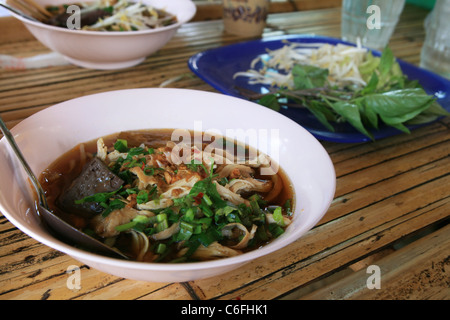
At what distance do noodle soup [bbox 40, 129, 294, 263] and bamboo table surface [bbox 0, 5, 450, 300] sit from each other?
0.31 feet

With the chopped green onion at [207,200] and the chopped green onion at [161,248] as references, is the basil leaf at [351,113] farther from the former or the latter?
the chopped green onion at [161,248]

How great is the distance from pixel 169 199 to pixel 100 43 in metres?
0.96

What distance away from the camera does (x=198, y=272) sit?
71 centimetres

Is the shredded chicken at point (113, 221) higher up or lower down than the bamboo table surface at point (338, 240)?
higher up

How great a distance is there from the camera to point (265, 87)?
1791 millimetres

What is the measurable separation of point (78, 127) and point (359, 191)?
0.87m

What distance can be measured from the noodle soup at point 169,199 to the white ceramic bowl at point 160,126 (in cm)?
5

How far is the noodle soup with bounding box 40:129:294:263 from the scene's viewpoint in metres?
0.85

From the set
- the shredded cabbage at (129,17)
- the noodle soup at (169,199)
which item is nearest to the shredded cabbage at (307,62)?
the shredded cabbage at (129,17)

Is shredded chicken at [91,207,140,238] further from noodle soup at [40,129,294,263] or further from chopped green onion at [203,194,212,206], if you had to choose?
chopped green onion at [203,194,212,206]

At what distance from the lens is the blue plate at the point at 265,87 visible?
55.2 inches

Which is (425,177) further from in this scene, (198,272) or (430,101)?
(198,272)
